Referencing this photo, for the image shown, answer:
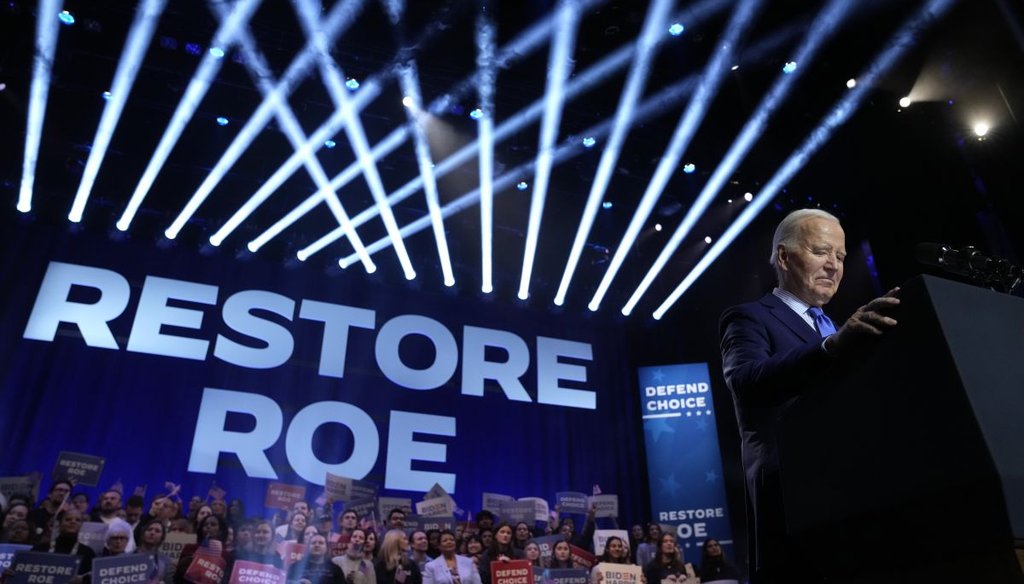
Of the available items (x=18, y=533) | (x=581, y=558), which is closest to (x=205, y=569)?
(x=18, y=533)

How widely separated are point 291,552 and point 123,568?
4.62ft

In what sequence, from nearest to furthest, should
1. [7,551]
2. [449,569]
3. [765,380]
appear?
[765,380], [7,551], [449,569]

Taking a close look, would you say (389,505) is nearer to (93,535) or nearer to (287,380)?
(287,380)

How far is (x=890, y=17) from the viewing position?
634 centimetres

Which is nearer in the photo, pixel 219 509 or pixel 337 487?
pixel 219 509

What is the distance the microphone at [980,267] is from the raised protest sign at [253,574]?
575cm

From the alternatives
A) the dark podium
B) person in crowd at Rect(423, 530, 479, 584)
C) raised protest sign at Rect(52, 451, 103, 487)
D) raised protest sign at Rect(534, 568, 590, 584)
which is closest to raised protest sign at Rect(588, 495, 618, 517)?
raised protest sign at Rect(534, 568, 590, 584)

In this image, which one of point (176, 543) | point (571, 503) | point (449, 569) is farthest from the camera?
point (571, 503)

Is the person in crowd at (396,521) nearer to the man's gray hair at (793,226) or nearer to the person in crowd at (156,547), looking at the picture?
the person in crowd at (156,547)

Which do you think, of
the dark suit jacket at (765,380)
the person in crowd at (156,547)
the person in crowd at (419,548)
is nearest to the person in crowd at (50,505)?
the person in crowd at (156,547)

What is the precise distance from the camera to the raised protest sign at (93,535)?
229 inches

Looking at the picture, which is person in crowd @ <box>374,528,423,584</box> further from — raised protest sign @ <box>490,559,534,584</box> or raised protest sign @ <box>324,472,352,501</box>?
raised protest sign @ <box>324,472,352,501</box>

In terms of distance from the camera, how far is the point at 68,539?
19.3 ft

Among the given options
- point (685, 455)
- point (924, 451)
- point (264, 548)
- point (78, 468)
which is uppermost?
point (685, 455)
